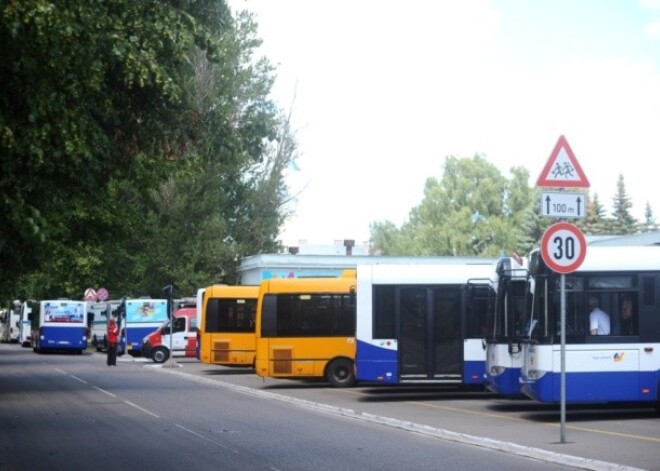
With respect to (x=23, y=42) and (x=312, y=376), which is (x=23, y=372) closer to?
(x=312, y=376)

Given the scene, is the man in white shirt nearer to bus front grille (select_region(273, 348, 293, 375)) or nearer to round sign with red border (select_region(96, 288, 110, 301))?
bus front grille (select_region(273, 348, 293, 375))

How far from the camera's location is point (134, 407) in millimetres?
25719

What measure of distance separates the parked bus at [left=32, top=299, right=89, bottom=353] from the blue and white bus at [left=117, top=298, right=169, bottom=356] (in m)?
4.76

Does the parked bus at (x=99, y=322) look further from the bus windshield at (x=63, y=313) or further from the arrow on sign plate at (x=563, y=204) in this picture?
the arrow on sign plate at (x=563, y=204)

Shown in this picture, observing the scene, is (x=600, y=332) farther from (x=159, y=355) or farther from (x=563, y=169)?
(x=159, y=355)

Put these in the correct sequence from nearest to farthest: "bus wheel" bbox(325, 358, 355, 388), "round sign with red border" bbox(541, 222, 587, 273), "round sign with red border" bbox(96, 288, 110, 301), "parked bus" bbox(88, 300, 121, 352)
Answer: "round sign with red border" bbox(541, 222, 587, 273)
"bus wheel" bbox(325, 358, 355, 388)
"round sign with red border" bbox(96, 288, 110, 301)
"parked bus" bbox(88, 300, 121, 352)

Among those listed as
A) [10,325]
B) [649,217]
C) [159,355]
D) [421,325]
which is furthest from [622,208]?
[421,325]

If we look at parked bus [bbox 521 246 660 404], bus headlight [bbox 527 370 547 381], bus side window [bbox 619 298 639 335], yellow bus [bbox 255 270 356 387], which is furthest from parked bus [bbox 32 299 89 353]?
bus side window [bbox 619 298 639 335]

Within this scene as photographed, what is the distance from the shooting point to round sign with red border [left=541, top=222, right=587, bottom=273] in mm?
16969

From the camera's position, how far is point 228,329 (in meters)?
41.2

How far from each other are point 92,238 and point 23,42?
2310 centimetres

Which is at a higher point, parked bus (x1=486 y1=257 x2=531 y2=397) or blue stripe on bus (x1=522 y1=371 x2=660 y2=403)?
parked bus (x1=486 y1=257 x2=531 y2=397)

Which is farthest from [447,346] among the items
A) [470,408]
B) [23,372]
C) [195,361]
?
[195,361]

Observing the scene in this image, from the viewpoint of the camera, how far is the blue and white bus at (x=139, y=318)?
62.8 meters
